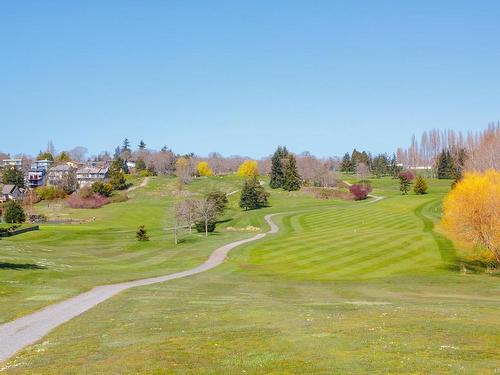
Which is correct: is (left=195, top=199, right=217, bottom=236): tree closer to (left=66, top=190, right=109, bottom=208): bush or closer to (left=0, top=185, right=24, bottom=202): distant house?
(left=66, top=190, right=109, bottom=208): bush

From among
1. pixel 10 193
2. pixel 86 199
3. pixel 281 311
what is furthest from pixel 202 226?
pixel 10 193

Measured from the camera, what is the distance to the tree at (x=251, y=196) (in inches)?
5157

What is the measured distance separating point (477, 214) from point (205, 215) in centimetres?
4786

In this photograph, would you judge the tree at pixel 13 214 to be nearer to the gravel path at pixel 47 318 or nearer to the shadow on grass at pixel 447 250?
the gravel path at pixel 47 318

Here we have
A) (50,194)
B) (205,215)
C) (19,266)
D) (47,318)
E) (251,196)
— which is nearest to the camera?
(47,318)

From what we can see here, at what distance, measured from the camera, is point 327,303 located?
1163 inches

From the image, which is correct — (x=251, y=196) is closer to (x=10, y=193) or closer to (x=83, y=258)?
(x=83, y=258)

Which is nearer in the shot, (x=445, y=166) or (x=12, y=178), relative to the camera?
(x=12, y=178)

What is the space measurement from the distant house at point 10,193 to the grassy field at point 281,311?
3976 inches

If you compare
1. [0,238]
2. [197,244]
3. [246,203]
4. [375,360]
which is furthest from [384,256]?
[246,203]

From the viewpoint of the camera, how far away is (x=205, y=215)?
87.1m

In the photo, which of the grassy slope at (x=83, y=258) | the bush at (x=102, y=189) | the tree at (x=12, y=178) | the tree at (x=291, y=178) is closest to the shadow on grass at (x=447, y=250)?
the grassy slope at (x=83, y=258)

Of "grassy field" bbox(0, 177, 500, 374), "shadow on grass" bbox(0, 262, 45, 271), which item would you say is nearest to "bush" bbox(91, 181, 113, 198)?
"grassy field" bbox(0, 177, 500, 374)

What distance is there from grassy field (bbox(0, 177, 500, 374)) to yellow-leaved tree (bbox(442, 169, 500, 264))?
391 cm
